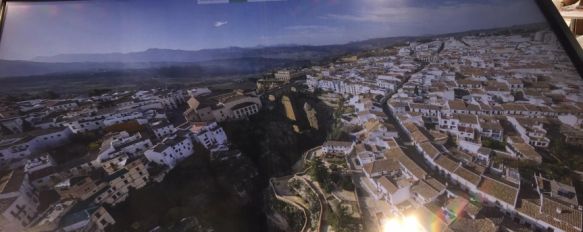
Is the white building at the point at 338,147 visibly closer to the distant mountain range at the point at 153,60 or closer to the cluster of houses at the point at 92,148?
the distant mountain range at the point at 153,60

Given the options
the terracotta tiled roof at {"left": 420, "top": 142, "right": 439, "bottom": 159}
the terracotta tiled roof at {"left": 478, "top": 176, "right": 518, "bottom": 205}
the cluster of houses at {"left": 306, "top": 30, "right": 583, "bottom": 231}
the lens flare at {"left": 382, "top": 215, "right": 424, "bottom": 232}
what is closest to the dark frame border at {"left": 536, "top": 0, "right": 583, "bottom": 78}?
the cluster of houses at {"left": 306, "top": 30, "right": 583, "bottom": 231}

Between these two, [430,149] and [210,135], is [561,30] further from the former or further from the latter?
[210,135]

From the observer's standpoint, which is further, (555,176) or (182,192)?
(182,192)

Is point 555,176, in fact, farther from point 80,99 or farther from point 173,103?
point 80,99

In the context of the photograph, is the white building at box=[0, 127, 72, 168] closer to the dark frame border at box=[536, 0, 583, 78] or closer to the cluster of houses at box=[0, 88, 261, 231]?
the cluster of houses at box=[0, 88, 261, 231]

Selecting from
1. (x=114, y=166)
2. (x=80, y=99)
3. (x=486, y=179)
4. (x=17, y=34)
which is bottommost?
(x=486, y=179)

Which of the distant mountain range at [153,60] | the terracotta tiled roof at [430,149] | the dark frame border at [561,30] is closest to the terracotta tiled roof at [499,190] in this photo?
the terracotta tiled roof at [430,149]

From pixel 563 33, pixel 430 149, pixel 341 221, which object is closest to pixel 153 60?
pixel 341 221

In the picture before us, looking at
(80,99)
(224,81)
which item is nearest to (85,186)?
(80,99)
